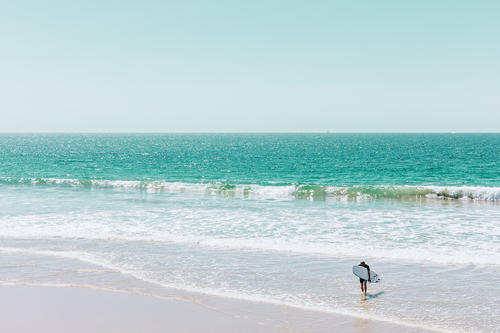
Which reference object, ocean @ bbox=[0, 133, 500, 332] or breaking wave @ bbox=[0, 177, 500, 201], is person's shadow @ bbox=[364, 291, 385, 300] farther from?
breaking wave @ bbox=[0, 177, 500, 201]

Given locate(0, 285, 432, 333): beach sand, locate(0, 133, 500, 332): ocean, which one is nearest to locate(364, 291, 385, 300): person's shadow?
locate(0, 133, 500, 332): ocean

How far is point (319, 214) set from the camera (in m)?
27.5

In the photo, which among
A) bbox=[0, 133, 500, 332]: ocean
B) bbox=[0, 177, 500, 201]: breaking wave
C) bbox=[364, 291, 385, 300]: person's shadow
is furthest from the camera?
bbox=[0, 177, 500, 201]: breaking wave

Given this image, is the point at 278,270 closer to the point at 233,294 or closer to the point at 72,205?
the point at 233,294

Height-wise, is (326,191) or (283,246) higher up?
(326,191)

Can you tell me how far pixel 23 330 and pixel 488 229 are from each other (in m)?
21.0

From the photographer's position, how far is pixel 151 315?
11625mm

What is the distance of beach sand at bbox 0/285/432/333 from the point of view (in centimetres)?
1081

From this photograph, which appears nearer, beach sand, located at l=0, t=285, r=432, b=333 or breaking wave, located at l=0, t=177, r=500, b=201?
beach sand, located at l=0, t=285, r=432, b=333

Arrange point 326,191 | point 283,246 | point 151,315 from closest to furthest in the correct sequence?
point 151,315 < point 283,246 < point 326,191

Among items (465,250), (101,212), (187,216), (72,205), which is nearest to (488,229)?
(465,250)

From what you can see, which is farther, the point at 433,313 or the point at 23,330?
the point at 433,313

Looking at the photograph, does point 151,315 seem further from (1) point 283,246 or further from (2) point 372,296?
(1) point 283,246

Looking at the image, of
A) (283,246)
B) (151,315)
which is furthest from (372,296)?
(283,246)
